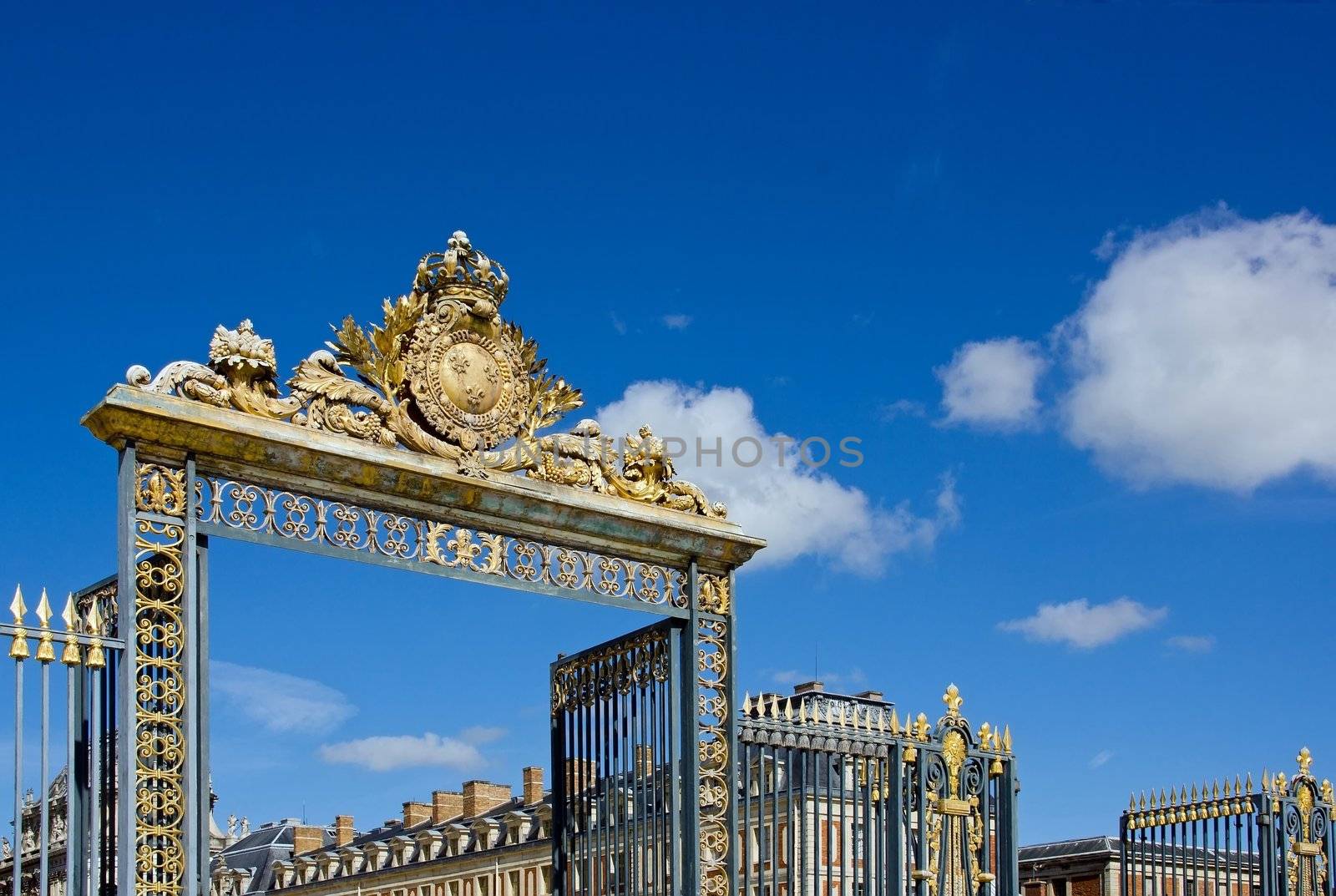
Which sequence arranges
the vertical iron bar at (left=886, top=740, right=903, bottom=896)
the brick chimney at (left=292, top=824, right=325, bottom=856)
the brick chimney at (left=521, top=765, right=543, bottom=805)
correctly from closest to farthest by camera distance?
the vertical iron bar at (left=886, top=740, right=903, bottom=896) < the brick chimney at (left=521, top=765, right=543, bottom=805) < the brick chimney at (left=292, top=824, right=325, bottom=856)

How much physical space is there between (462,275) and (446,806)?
128 ft

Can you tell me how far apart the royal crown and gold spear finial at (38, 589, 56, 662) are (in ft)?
10.4

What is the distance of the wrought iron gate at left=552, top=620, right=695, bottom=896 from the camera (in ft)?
39.2

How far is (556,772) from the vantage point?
12.7m

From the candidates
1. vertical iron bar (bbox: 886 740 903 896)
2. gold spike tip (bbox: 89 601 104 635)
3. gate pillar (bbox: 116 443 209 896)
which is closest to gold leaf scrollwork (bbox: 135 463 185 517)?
gate pillar (bbox: 116 443 209 896)

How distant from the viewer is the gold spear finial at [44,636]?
29.1ft

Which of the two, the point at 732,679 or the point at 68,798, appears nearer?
the point at 68,798

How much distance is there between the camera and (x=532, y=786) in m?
44.2

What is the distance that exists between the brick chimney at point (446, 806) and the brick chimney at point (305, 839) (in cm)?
672

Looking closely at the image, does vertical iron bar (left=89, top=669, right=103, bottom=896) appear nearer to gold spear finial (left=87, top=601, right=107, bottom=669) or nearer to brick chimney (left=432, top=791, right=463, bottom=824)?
gold spear finial (left=87, top=601, right=107, bottom=669)

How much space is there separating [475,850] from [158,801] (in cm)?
3641

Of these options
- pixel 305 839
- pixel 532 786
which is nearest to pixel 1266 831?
pixel 532 786

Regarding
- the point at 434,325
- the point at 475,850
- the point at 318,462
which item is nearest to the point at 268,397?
the point at 318,462

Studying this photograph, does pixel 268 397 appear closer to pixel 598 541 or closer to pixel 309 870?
pixel 598 541
